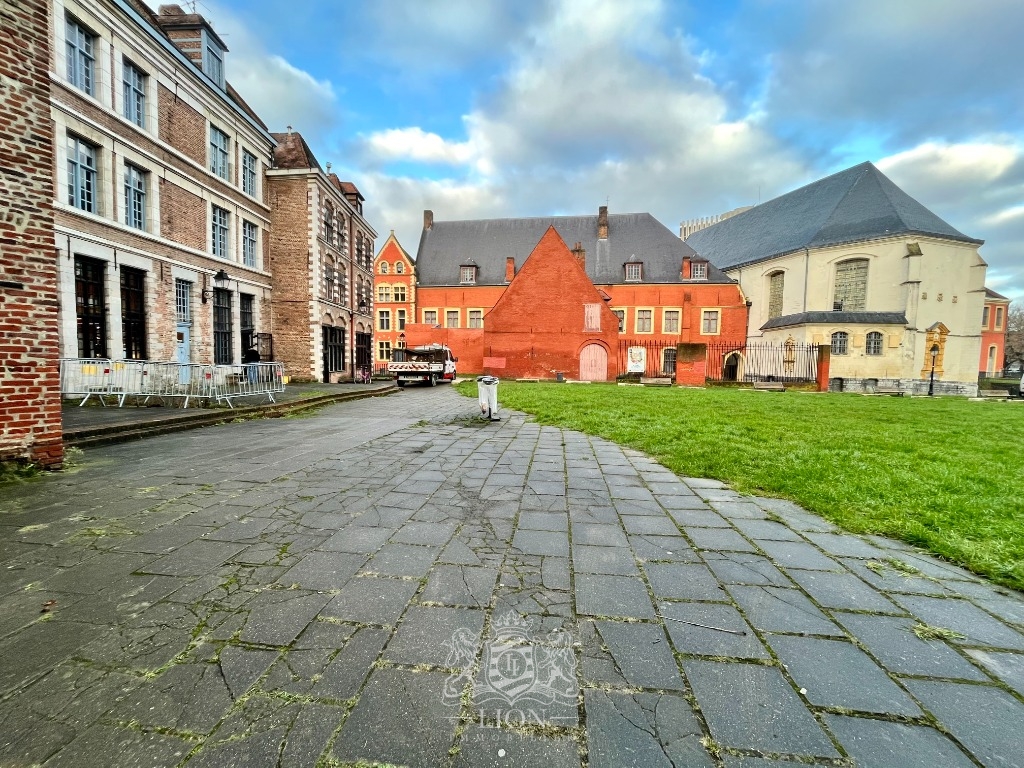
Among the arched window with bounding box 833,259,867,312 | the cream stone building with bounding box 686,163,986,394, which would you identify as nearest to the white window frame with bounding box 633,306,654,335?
the cream stone building with bounding box 686,163,986,394

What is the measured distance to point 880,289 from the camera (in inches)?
1232

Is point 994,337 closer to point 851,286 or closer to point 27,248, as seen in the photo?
point 851,286

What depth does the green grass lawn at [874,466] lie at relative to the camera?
10.3ft

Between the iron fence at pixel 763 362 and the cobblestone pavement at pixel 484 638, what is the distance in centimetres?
2805

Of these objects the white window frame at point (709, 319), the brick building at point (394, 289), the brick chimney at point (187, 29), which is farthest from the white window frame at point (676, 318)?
the brick chimney at point (187, 29)

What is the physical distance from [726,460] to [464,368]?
28079 mm

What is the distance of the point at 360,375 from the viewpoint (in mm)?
24516

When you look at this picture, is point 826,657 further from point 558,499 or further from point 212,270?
point 212,270

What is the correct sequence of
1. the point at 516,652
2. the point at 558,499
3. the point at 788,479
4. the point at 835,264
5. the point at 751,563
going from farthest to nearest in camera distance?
the point at 835,264 → the point at 788,479 → the point at 558,499 → the point at 751,563 → the point at 516,652

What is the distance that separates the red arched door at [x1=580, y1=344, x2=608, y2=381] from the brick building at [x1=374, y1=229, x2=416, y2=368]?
1952 cm

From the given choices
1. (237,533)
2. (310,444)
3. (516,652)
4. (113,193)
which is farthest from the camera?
(113,193)

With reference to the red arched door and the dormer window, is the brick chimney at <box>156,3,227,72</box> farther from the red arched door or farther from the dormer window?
the red arched door

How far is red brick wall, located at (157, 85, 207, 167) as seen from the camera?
48.5 feet

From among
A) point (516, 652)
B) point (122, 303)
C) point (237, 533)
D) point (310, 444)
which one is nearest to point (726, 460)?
point (516, 652)
